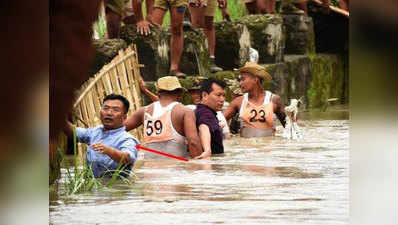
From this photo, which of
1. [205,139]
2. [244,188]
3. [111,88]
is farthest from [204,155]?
[111,88]

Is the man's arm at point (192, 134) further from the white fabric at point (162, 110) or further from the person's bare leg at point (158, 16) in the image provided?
the person's bare leg at point (158, 16)

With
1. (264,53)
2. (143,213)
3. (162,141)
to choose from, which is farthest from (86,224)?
(264,53)

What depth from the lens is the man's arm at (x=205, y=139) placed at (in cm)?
613

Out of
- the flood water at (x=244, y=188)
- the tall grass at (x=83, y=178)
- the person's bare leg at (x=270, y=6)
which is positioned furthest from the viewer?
the person's bare leg at (x=270, y=6)

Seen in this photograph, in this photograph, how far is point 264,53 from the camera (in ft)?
20.4

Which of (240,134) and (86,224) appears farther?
(240,134)

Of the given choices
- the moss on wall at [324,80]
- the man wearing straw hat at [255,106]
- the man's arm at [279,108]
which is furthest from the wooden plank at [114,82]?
the moss on wall at [324,80]

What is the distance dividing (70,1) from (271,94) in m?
1.41

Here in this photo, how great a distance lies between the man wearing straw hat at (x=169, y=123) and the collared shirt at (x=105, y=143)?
0.08m

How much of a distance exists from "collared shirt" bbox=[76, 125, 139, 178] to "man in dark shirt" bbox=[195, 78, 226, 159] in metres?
0.43

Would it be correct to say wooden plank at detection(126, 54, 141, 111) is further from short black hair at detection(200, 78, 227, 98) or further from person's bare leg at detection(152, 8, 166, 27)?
short black hair at detection(200, 78, 227, 98)

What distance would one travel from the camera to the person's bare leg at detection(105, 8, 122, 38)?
241 inches

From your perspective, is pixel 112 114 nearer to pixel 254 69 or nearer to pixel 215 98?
pixel 215 98

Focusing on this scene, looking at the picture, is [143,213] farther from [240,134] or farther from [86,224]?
[240,134]
